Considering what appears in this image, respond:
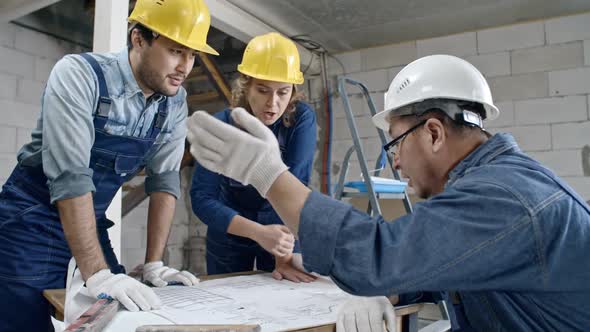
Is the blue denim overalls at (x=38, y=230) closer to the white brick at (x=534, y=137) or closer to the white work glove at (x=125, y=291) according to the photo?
the white work glove at (x=125, y=291)

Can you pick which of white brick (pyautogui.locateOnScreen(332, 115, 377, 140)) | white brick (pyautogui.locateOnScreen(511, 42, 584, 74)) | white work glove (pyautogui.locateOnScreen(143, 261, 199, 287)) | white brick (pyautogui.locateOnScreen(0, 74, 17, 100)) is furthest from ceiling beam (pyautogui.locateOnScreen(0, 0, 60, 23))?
white brick (pyautogui.locateOnScreen(511, 42, 584, 74))

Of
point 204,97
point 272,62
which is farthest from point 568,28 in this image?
point 204,97

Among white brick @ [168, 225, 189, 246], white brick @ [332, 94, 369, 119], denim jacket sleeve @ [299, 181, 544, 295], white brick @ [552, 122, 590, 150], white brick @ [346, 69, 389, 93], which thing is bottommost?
white brick @ [168, 225, 189, 246]

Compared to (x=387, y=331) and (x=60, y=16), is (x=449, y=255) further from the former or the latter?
(x=60, y=16)

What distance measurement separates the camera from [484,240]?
713 millimetres

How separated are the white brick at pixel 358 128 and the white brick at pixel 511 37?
3.73 feet

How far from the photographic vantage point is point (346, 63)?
4.41m

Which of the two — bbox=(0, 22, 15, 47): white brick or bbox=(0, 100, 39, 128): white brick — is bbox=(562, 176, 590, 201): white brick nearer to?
bbox=(0, 100, 39, 128): white brick

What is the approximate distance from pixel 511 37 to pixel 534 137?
863 millimetres

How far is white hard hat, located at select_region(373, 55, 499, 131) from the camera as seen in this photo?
103cm

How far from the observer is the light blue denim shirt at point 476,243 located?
0.72 m

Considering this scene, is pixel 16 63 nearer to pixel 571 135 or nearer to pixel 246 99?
pixel 246 99

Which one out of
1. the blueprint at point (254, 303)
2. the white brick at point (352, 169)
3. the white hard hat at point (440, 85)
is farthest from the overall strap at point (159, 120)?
the white brick at point (352, 169)

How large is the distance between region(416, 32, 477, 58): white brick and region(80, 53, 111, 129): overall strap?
332 centimetres
